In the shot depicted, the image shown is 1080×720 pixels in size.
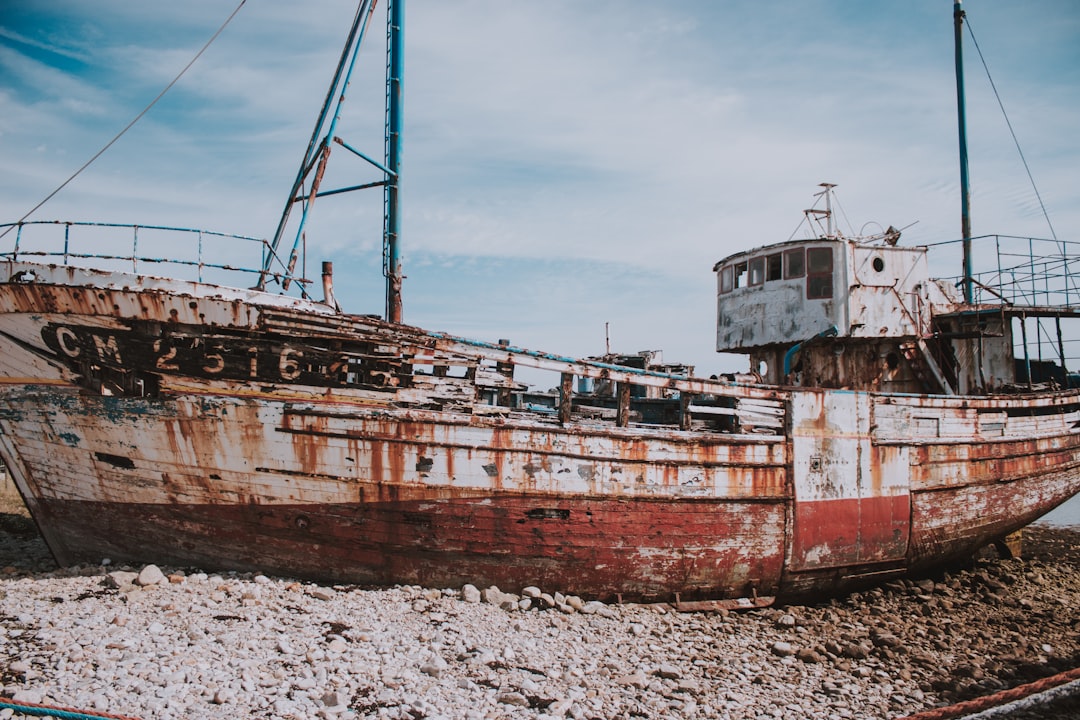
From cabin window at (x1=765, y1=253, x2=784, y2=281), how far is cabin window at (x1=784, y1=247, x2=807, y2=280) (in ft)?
0.42

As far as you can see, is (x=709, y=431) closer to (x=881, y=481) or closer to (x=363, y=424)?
(x=881, y=481)

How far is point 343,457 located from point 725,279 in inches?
321

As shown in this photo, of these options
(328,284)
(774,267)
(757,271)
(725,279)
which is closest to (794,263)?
(774,267)

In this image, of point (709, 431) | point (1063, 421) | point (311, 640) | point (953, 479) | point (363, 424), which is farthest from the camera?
point (1063, 421)

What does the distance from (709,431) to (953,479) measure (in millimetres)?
4130

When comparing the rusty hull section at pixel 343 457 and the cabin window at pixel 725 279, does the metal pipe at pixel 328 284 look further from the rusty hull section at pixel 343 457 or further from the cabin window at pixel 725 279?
the cabin window at pixel 725 279

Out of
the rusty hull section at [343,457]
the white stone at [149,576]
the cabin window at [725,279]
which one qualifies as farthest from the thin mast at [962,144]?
the white stone at [149,576]

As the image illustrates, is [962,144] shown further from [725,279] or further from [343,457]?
[343,457]

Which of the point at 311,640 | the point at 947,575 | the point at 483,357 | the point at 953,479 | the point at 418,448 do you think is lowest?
the point at 947,575

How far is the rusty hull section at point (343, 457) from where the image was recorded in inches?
265

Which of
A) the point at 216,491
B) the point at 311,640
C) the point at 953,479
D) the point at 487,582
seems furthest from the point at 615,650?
the point at 953,479

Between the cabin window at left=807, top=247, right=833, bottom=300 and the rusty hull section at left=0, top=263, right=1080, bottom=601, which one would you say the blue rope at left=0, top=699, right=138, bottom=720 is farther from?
the cabin window at left=807, top=247, right=833, bottom=300

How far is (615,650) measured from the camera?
614cm

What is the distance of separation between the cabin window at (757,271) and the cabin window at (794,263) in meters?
0.47
